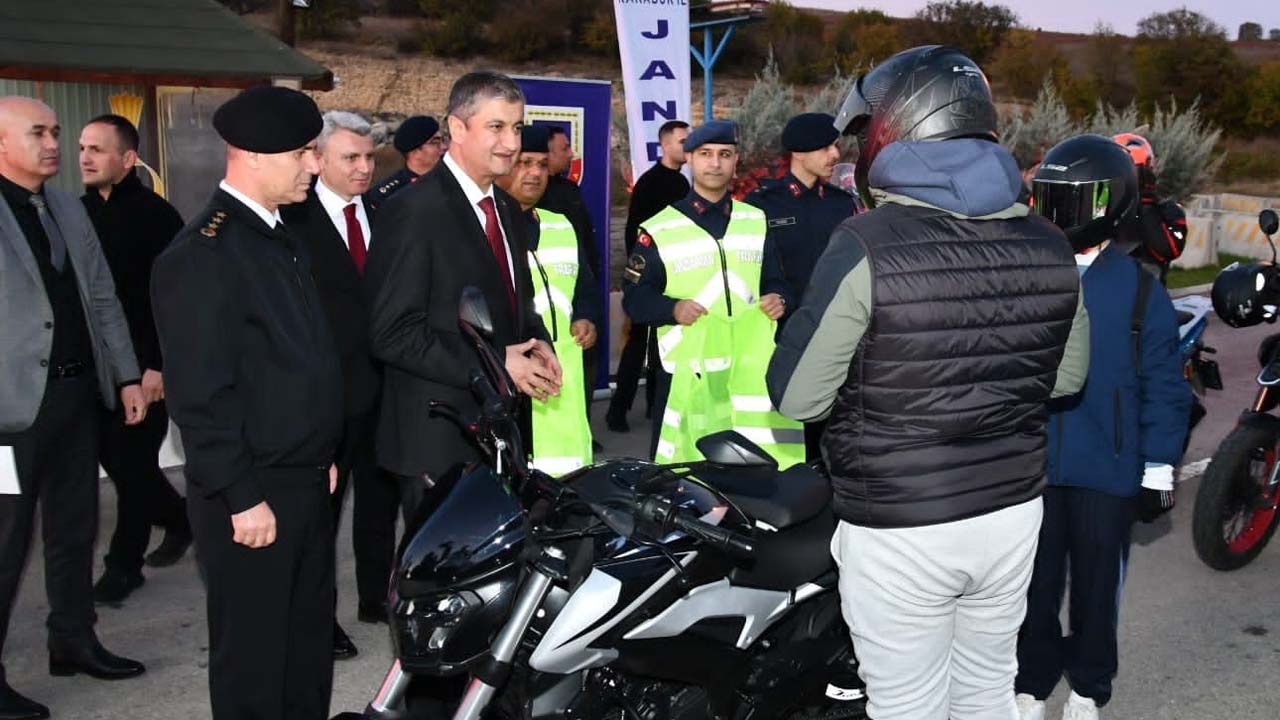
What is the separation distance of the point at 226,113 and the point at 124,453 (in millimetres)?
2504

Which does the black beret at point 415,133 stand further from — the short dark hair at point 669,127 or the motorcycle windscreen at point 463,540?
the motorcycle windscreen at point 463,540

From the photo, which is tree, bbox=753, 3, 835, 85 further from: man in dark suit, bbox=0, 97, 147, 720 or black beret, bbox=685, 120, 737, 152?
man in dark suit, bbox=0, 97, 147, 720

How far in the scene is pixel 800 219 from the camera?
6445 millimetres

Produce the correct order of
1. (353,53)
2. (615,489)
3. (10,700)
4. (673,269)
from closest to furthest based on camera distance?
1. (615,489)
2. (10,700)
3. (673,269)
4. (353,53)

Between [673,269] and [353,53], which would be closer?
[673,269]

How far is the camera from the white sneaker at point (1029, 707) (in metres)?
4.00

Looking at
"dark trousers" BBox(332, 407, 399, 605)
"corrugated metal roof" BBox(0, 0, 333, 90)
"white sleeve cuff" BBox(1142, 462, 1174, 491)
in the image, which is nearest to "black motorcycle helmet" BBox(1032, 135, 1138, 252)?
"white sleeve cuff" BBox(1142, 462, 1174, 491)

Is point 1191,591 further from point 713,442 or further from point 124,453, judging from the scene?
point 124,453

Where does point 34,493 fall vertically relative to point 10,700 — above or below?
above

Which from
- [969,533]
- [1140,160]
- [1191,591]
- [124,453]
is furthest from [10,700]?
[1140,160]

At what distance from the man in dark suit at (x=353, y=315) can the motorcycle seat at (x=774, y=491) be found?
5.46ft

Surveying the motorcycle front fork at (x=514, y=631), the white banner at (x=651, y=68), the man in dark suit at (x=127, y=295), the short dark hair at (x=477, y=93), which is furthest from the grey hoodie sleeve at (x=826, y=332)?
the white banner at (x=651, y=68)

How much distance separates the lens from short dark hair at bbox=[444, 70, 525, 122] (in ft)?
12.8

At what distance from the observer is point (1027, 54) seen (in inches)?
1950
